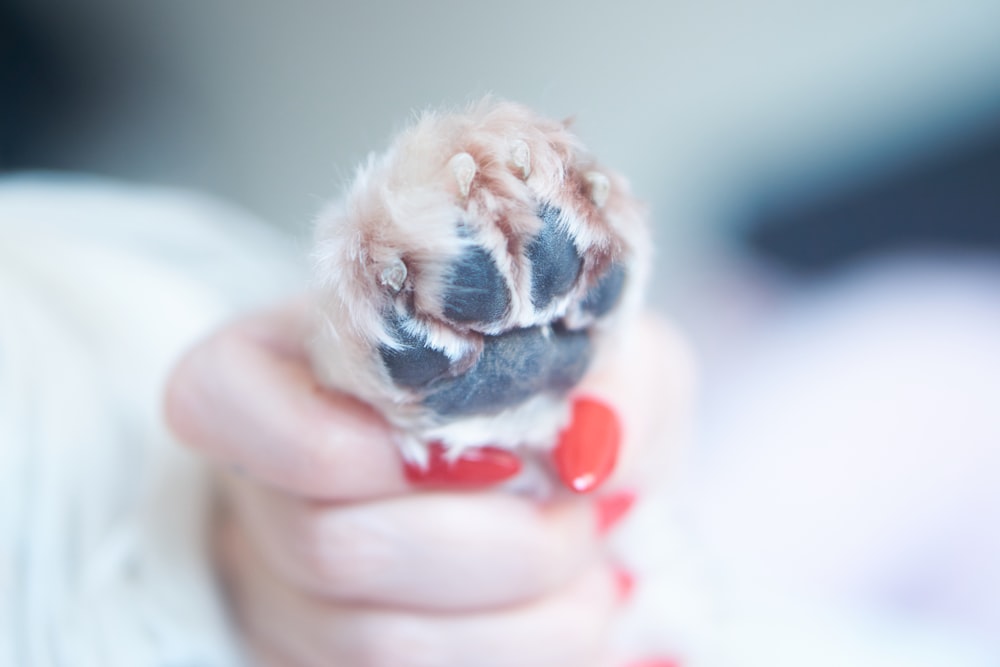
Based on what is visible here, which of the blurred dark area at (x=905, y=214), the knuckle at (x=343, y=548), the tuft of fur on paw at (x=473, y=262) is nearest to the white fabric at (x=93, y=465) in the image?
the knuckle at (x=343, y=548)

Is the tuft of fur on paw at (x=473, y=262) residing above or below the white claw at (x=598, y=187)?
below

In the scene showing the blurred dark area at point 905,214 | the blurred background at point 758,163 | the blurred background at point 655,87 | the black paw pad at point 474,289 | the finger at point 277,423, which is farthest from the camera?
the blurred background at point 655,87

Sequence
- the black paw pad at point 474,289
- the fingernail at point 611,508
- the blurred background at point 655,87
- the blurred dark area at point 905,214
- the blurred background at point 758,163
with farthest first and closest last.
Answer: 1. the blurred background at point 655,87
2. the blurred dark area at point 905,214
3. the blurred background at point 758,163
4. the fingernail at point 611,508
5. the black paw pad at point 474,289

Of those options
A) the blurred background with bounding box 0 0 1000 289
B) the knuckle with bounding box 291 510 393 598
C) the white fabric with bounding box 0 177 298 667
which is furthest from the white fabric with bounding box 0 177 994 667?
the blurred background with bounding box 0 0 1000 289

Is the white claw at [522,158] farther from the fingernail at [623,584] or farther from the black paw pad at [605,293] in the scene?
the fingernail at [623,584]

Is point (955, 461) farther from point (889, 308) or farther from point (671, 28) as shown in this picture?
point (671, 28)

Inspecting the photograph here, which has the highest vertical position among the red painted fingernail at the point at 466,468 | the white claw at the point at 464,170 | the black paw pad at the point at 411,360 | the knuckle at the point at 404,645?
the white claw at the point at 464,170

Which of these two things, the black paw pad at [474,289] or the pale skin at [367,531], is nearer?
the black paw pad at [474,289]
